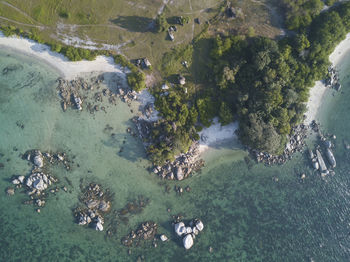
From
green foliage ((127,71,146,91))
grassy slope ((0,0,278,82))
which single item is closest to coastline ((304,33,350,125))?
grassy slope ((0,0,278,82))

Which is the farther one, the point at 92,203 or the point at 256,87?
the point at 92,203

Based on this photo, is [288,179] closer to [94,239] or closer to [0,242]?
[94,239]

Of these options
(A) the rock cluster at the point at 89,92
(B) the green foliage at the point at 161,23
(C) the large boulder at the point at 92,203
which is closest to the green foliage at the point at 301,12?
(B) the green foliage at the point at 161,23

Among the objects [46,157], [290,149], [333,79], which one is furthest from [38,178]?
[333,79]

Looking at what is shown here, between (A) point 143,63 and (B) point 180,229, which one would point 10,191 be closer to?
(B) point 180,229

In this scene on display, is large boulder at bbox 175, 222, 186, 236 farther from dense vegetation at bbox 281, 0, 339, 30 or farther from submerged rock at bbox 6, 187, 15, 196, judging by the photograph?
dense vegetation at bbox 281, 0, 339, 30

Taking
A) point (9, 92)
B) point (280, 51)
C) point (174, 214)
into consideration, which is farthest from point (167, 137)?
point (9, 92)
